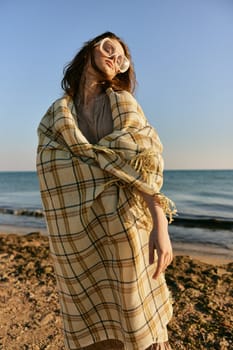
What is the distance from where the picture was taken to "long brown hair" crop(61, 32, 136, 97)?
1955mm

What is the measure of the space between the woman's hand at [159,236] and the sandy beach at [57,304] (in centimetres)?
170

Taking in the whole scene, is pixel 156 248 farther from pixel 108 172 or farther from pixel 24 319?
pixel 24 319

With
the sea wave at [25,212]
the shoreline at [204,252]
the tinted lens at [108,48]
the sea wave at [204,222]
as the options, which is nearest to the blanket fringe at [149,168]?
the tinted lens at [108,48]

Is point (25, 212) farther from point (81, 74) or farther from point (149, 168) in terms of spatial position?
point (149, 168)

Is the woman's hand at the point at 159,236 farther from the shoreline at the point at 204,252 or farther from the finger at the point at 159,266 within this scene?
the shoreline at the point at 204,252

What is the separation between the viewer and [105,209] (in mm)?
1722

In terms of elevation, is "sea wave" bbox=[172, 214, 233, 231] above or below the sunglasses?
below

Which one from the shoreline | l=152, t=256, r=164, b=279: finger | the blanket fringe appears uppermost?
the blanket fringe

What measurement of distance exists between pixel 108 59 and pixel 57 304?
2894 mm

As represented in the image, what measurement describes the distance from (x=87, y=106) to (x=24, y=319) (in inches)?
97.7

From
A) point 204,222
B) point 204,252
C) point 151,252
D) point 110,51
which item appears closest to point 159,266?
point 151,252

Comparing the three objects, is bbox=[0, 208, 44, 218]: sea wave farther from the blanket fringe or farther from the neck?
the blanket fringe

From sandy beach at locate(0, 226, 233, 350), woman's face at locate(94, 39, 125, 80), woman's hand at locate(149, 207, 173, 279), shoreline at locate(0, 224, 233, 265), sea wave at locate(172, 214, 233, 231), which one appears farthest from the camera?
sea wave at locate(172, 214, 233, 231)

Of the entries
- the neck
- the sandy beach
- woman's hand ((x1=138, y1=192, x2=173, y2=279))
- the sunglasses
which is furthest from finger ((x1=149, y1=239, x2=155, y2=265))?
the sandy beach
